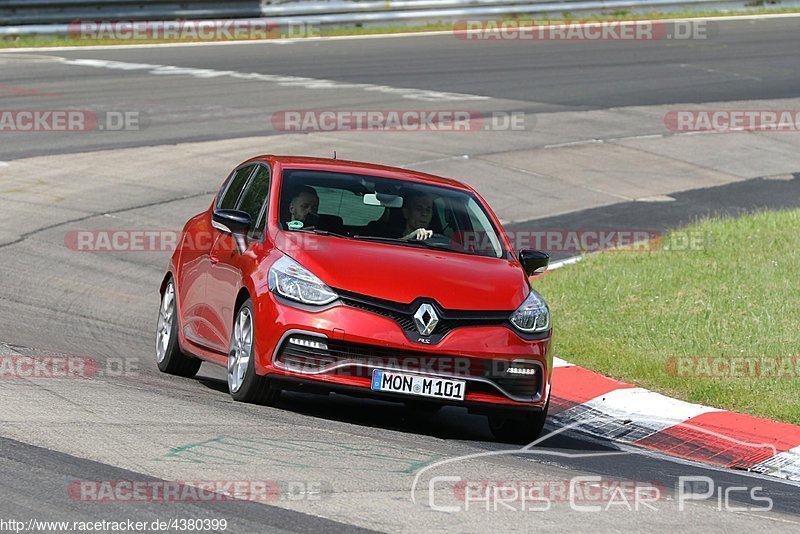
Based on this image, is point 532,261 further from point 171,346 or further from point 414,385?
point 171,346

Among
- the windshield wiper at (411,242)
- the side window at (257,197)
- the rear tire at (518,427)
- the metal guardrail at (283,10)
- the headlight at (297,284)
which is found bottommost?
the rear tire at (518,427)

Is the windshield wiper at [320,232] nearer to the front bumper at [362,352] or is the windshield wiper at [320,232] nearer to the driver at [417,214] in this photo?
the driver at [417,214]

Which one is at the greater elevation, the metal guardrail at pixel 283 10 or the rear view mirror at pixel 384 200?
the metal guardrail at pixel 283 10

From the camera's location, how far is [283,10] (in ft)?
108

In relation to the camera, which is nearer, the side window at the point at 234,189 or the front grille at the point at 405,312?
the front grille at the point at 405,312

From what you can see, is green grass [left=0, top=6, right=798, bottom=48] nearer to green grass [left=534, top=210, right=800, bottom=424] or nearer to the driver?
green grass [left=534, top=210, right=800, bottom=424]

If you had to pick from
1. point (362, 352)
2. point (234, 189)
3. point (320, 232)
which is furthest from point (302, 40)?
point (362, 352)

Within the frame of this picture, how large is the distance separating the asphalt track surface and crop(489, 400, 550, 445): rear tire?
150 millimetres

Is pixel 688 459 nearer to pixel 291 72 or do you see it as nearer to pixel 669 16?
pixel 291 72

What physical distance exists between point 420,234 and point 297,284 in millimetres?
1268

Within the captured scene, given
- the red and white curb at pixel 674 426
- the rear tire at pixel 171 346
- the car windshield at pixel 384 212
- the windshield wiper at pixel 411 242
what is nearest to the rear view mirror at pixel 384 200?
the car windshield at pixel 384 212

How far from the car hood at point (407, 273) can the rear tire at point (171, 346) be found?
165cm

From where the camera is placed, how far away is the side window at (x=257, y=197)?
9.66 m

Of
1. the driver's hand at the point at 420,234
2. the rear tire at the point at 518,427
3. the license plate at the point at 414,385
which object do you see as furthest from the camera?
the driver's hand at the point at 420,234
